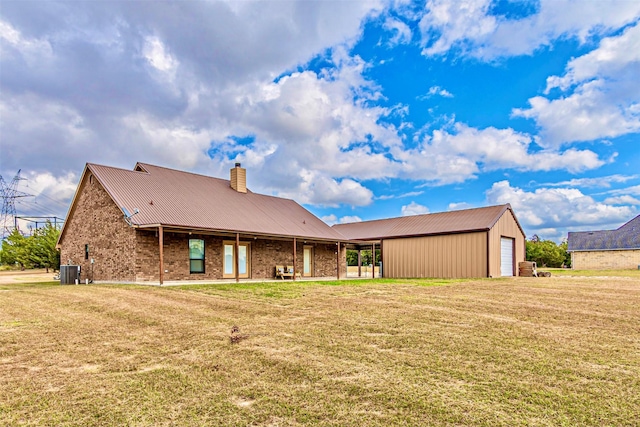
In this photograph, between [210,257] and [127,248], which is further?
[210,257]

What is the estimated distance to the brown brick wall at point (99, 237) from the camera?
51.2 feet

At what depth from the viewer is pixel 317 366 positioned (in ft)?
15.3

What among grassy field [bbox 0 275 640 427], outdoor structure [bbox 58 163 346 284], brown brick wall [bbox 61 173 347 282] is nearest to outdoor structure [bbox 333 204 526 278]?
outdoor structure [bbox 58 163 346 284]

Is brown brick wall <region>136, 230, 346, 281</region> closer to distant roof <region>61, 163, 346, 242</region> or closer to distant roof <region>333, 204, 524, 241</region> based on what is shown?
distant roof <region>61, 163, 346, 242</region>

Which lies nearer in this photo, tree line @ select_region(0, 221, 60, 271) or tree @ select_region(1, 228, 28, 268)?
tree line @ select_region(0, 221, 60, 271)

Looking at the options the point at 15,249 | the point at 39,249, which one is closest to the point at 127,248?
the point at 39,249

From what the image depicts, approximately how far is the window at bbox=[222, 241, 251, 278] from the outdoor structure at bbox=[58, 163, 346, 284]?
46mm

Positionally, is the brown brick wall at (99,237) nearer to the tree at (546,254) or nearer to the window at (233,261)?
the window at (233,261)

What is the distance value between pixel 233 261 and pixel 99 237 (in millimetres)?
5720

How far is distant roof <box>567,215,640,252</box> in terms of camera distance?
3853cm

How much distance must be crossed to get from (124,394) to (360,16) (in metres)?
Result: 15.4

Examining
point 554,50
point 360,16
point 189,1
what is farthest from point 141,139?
point 554,50

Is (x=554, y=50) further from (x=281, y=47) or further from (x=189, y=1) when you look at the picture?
(x=189, y=1)

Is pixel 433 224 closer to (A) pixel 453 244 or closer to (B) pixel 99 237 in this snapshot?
(A) pixel 453 244
